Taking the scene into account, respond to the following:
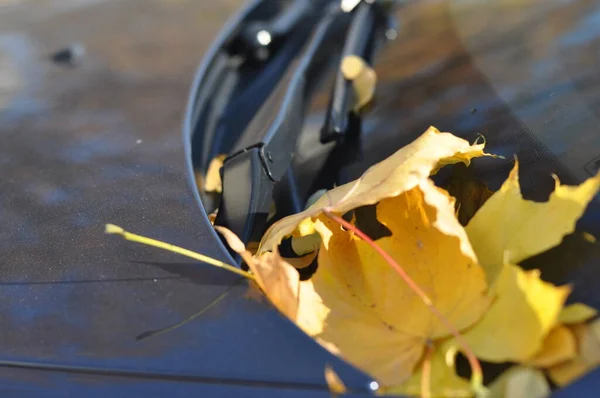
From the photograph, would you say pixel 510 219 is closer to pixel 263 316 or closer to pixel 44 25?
pixel 263 316

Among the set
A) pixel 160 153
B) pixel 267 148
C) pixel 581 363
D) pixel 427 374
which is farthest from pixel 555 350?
pixel 160 153

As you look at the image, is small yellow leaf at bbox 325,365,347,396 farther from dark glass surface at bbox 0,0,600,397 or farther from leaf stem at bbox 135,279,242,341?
leaf stem at bbox 135,279,242,341

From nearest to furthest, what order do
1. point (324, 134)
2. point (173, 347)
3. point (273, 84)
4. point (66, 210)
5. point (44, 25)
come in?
point (173, 347), point (66, 210), point (324, 134), point (273, 84), point (44, 25)

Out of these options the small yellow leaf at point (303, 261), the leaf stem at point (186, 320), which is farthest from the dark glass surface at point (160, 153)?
the small yellow leaf at point (303, 261)

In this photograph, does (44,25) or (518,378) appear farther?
(44,25)

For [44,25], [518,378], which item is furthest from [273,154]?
[44,25]

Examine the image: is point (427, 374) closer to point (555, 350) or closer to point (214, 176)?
point (555, 350)

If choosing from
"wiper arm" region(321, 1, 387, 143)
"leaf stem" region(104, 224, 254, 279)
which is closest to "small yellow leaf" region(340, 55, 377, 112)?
"wiper arm" region(321, 1, 387, 143)
